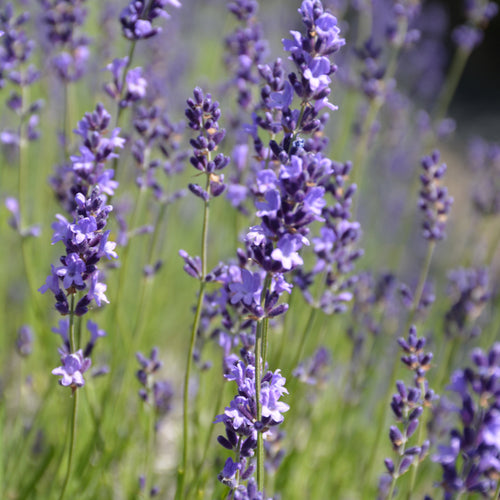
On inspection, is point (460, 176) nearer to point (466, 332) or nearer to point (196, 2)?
point (196, 2)

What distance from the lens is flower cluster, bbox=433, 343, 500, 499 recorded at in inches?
57.3

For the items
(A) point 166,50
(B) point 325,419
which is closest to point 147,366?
(B) point 325,419

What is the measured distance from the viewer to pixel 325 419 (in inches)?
125

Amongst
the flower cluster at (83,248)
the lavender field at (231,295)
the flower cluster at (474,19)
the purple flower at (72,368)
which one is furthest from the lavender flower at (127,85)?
the flower cluster at (474,19)

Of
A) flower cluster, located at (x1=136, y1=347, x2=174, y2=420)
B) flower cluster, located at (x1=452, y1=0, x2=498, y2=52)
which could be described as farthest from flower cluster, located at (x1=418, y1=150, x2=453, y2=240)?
flower cluster, located at (x1=452, y1=0, x2=498, y2=52)

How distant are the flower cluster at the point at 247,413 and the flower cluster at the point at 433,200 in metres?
1.10

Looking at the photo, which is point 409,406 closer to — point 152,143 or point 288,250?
point 288,250

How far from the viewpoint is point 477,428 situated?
1.48 meters

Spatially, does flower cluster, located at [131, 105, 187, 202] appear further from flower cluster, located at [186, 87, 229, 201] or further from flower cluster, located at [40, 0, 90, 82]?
flower cluster, located at [186, 87, 229, 201]

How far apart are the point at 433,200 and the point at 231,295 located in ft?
3.24

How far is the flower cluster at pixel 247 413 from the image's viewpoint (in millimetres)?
1394

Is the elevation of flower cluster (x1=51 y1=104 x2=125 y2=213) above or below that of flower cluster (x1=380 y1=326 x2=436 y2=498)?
above

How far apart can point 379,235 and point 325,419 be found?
10.6 ft

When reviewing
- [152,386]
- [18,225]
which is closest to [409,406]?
[152,386]
